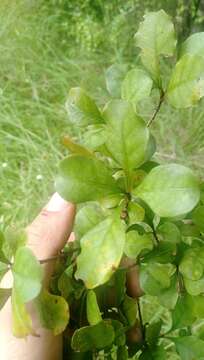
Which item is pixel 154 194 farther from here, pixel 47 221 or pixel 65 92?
pixel 65 92

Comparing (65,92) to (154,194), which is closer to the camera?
(154,194)

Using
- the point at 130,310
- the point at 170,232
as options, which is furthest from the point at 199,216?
the point at 130,310

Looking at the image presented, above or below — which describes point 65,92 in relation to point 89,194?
below

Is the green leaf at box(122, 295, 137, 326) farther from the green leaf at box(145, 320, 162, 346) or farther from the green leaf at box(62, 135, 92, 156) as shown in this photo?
the green leaf at box(62, 135, 92, 156)

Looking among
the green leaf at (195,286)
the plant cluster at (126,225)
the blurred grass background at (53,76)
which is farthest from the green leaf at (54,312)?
the blurred grass background at (53,76)

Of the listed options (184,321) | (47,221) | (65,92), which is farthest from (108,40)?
(184,321)

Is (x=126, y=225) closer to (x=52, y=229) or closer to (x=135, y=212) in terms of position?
(x=135, y=212)
